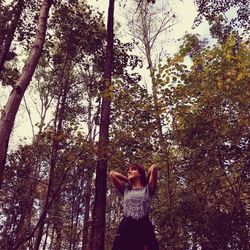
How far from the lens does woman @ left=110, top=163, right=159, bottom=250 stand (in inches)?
140

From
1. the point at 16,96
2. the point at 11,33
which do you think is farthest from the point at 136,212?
the point at 11,33

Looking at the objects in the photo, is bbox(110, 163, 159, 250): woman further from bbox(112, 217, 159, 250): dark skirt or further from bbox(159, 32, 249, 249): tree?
bbox(159, 32, 249, 249): tree

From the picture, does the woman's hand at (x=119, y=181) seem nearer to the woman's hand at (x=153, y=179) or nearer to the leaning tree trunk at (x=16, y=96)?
the woman's hand at (x=153, y=179)

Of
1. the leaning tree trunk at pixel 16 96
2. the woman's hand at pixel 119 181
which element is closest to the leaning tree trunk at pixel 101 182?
the leaning tree trunk at pixel 16 96

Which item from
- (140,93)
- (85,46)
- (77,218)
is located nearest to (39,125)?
(140,93)

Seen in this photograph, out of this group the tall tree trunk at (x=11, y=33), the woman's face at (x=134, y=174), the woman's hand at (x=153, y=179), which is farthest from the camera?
the tall tree trunk at (x=11, y=33)

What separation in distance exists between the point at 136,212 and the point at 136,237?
10.9 inches

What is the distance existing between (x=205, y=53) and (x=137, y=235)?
5.78 m

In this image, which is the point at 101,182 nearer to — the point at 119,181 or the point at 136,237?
the point at 119,181

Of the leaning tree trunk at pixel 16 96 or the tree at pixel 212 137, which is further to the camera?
the tree at pixel 212 137

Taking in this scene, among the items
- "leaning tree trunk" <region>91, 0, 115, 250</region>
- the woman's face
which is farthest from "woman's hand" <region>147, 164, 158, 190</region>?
"leaning tree trunk" <region>91, 0, 115, 250</region>

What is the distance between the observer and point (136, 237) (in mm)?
3545

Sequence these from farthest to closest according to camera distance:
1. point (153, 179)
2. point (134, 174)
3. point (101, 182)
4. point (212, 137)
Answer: point (212, 137)
point (101, 182)
point (134, 174)
point (153, 179)

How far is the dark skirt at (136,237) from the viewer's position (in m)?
3.55
